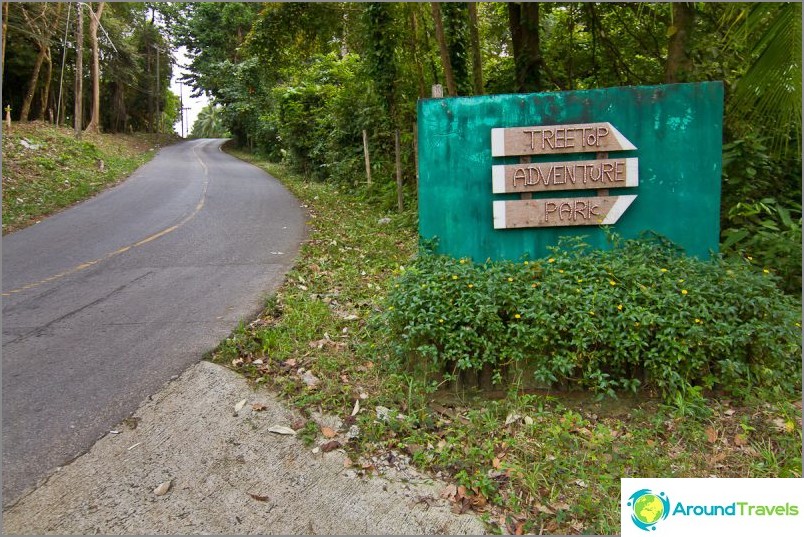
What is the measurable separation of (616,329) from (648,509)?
4.64ft

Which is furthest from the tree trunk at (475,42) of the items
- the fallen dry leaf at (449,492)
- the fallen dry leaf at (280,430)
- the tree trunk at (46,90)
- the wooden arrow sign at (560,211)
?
the tree trunk at (46,90)

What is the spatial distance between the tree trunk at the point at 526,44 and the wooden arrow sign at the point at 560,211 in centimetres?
499

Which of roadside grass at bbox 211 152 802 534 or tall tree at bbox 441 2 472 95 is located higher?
tall tree at bbox 441 2 472 95

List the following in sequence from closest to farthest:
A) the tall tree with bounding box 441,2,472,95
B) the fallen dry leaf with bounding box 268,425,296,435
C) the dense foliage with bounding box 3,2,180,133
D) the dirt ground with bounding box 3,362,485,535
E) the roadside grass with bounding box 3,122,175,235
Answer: the dirt ground with bounding box 3,362,485,535
the fallen dry leaf with bounding box 268,425,296,435
the tall tree with bounding box 441,2,472,95
the roadside grass with bounding box 3,122,175,235
the dense foliage with bounding box 3,2,180,133

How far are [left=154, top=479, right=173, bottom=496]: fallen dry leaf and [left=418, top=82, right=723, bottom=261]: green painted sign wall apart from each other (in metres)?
3.02

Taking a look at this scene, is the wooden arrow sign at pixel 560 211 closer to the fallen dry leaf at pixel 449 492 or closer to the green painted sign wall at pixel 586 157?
the green painted sign wall at pixel 586 157

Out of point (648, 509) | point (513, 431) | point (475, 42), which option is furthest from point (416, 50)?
point (648, 509)

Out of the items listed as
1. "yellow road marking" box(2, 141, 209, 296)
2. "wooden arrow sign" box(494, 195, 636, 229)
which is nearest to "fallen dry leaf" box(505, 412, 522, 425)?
"wooden arrow sign" box(494, 195, 636, 229)

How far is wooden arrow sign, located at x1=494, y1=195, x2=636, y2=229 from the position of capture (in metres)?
5.17

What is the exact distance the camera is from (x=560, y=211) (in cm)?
522

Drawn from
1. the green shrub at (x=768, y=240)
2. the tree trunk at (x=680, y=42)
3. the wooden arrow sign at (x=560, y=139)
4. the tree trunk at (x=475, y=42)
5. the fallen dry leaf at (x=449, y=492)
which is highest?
the tree trunk at (x=475, y=42)

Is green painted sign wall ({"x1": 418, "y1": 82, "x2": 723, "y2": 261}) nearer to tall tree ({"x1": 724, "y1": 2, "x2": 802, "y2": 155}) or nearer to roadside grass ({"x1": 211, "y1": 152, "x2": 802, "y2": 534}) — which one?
tall tree ({"x1": 724, "y1": 2, "x2": 802, "y2": 155})

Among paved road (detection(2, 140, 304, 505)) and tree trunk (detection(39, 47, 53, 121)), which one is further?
tree trunk (detection(39, 47, 53, 121))

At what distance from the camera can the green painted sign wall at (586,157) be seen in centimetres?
509
